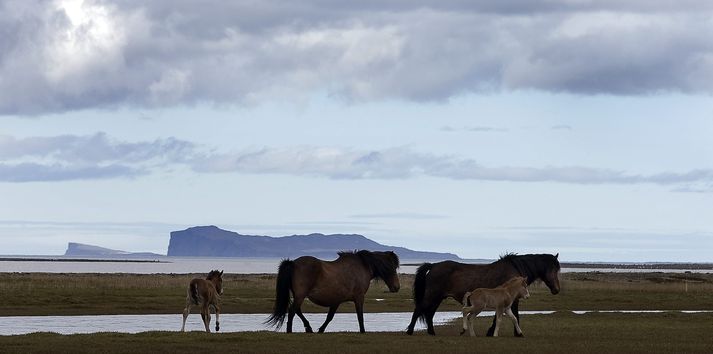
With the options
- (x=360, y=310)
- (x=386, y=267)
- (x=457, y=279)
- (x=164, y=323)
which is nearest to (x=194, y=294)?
(x=360, y=310)

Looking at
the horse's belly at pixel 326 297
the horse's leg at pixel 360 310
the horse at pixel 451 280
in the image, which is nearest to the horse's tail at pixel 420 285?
the horse at pixel 451 280

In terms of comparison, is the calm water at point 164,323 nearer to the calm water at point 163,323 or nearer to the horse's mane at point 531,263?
the calm water at point 163,323

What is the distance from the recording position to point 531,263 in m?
27.7

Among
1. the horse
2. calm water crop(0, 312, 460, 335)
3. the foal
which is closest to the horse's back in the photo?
the horse

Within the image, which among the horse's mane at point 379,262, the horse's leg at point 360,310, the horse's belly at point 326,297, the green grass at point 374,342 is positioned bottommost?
the green grass at point 374,342

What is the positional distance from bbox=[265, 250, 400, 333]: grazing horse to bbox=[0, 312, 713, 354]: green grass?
0.80m

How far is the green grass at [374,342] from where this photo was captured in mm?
21891

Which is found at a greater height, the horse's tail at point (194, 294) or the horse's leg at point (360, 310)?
the horse's tail at point (194, 294)

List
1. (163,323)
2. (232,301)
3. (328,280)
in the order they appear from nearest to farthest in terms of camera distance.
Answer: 1. (328,280)
2. (163,323)
3. (232,301)

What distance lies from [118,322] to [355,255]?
1083 cm

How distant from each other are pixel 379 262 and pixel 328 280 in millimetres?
1652

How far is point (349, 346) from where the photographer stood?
2266cm

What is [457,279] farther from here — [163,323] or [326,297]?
[163,323]

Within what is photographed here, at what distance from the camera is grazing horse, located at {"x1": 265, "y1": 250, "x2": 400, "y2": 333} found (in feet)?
85.0
